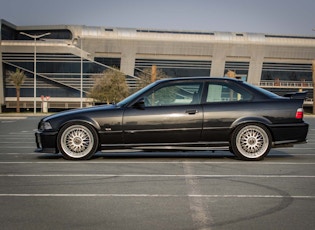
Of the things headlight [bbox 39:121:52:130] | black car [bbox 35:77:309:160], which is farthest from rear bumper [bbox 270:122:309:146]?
headlight [bbox 39:121:52:130]

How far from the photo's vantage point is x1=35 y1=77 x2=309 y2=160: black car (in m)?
9.23

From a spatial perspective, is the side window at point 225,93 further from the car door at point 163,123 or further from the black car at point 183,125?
the car door at point 163,123

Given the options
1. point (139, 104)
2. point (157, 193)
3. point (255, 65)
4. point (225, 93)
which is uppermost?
point (255, 65)

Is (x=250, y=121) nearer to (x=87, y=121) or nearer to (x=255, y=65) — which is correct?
(x=87, y=121)

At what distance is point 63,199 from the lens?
5730 millimetres

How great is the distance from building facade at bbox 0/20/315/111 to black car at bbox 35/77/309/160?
7260cm

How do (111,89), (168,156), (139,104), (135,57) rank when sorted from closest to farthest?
(139,104) → (168,156) → (111,89) → (135,57)

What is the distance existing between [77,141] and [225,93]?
8.97 feet

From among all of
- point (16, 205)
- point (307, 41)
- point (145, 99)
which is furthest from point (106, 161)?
point (307, 41)

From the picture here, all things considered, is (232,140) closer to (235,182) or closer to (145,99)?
(145,99)

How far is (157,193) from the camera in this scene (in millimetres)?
6035

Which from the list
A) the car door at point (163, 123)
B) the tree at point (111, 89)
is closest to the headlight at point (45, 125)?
the car door at point (163, 123)

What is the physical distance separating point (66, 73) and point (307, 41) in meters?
42.6

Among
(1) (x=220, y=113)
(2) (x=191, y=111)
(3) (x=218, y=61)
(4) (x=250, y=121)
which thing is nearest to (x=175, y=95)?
(2) (x=191, y=111)
